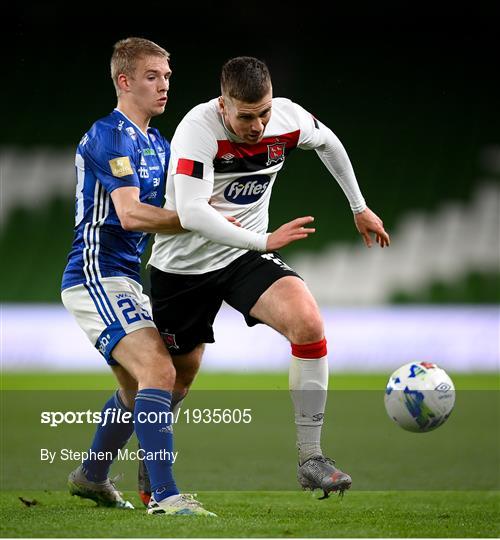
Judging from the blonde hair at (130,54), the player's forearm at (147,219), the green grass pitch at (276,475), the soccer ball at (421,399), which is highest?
the blonde hair at (130,54)

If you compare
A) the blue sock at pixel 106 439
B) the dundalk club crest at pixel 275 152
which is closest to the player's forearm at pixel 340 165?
the dundalk club crest at pixel 275 152

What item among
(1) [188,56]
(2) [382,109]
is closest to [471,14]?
(2) [382,109]

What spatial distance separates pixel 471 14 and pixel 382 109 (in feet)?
8.35

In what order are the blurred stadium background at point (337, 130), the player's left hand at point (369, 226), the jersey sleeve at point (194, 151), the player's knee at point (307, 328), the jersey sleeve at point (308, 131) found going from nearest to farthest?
the player's knee at point (307, 328) < the jersey sleeve at point (194, 151) < the jersey sleeve at point (308, 131) < the player's left hand at point (369, 226) < the blurred stadium background at point (337, 130)

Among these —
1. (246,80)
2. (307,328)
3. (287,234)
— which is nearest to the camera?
(287,234)

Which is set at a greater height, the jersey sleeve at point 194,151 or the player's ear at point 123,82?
the player's ear at point 123,82

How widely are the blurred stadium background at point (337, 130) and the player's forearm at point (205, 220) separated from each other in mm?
10250

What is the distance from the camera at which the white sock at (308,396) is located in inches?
183

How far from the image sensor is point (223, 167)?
15.7 ft

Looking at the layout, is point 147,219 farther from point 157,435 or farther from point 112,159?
point 157,435

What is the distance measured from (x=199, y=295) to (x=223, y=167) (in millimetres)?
686

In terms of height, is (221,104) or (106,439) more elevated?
(221,104)

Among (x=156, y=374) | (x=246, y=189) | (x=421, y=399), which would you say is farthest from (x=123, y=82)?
Result: (x=421, y=399)

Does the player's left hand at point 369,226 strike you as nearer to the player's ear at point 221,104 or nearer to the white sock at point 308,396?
the white sock at point 308,396
